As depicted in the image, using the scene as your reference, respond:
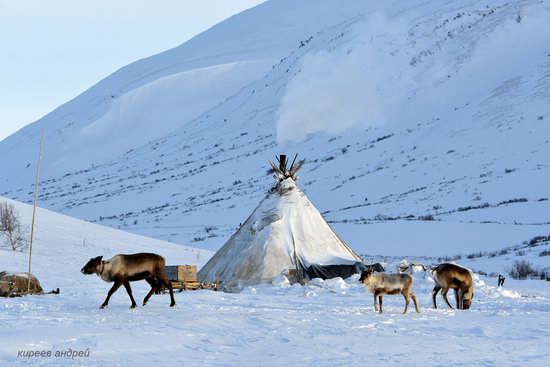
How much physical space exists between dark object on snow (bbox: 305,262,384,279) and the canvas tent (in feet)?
0.42

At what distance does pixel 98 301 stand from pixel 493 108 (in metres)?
69.4

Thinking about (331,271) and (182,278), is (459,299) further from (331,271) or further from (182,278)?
(331,271)

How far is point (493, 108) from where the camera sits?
84188mm

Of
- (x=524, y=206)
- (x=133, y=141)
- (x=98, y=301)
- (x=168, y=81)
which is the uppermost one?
(x=168, y=81)

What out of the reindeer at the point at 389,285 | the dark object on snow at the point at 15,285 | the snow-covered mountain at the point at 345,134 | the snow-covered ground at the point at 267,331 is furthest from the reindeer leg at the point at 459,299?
the snow-covered mountain at the point at 345,134

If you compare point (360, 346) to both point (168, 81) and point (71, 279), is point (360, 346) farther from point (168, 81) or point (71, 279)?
point (168, 81)

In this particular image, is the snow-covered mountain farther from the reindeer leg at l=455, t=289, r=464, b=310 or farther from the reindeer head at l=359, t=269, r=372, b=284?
the reindeer head at l=359, t=269, r=372, b=284

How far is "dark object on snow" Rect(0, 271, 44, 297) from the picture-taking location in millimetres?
20266

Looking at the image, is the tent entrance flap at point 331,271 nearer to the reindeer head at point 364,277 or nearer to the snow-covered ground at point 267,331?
the snow-covered ground at point 267,331

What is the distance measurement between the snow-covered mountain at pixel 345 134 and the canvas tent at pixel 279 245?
21895 mm

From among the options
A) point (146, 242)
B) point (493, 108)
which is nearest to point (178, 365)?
point (146, 242)

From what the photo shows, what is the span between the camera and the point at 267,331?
14.2m

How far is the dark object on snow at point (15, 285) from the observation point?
66.5 feet

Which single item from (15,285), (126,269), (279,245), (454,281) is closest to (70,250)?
(279,245)
